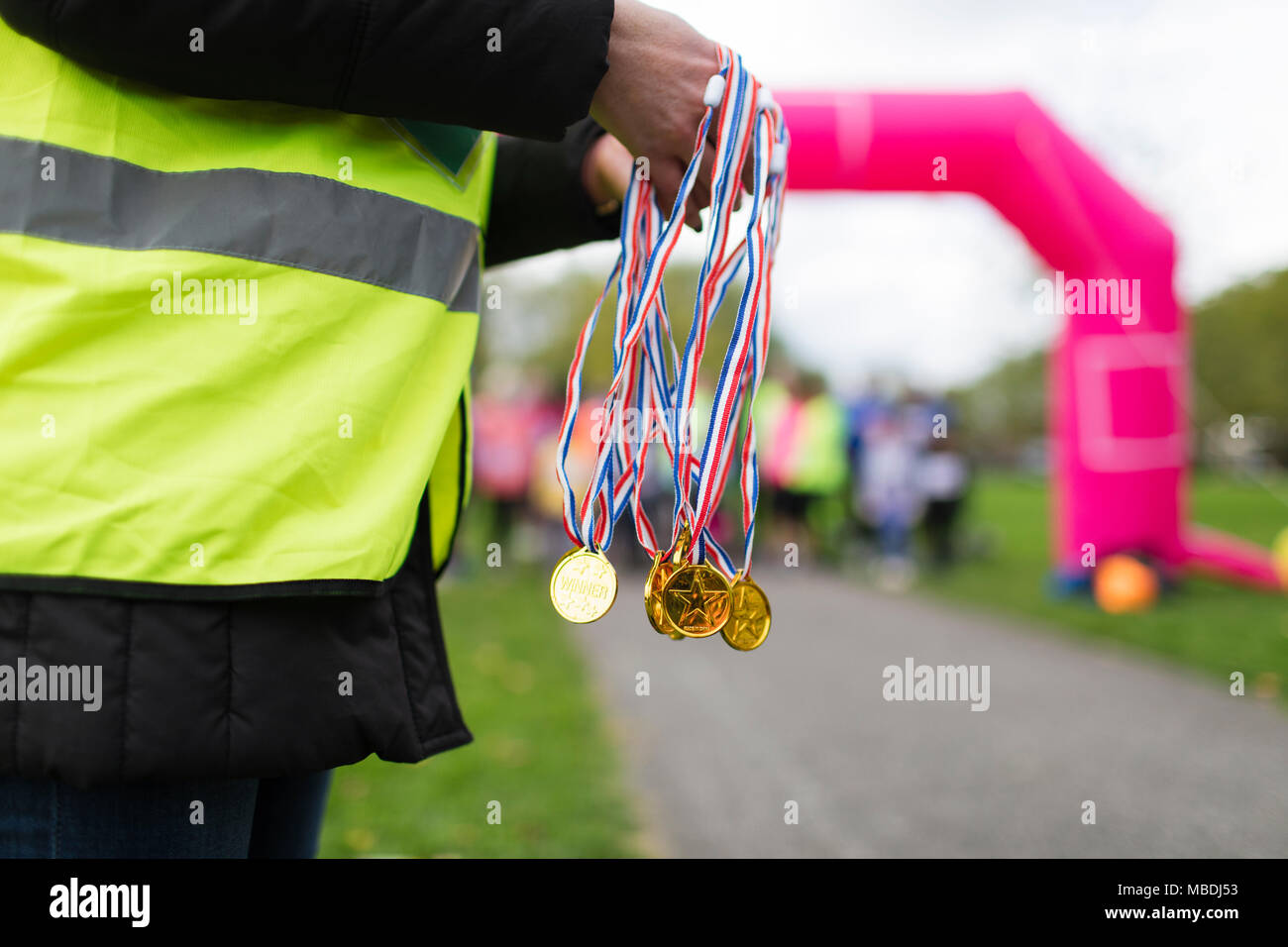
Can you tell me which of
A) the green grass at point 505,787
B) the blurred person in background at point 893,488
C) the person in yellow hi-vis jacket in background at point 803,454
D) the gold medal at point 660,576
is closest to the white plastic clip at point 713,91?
the gold medal at point 660,576

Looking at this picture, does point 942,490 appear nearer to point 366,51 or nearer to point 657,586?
point 657,586

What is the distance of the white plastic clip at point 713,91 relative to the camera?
1.04 m

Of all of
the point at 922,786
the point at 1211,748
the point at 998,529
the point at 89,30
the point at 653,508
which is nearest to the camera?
the point at 89,30

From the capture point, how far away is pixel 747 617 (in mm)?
1185

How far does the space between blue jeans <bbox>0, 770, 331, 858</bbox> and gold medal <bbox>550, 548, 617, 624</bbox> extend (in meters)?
0.37

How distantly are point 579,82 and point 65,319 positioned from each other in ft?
1.62

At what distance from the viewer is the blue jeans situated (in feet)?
2.97

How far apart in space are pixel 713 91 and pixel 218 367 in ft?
1.82

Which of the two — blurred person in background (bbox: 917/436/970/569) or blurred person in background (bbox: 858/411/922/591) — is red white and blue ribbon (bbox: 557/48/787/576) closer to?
blurred person in background (bbox: 858/411/922/591)

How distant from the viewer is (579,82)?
938 millimetres

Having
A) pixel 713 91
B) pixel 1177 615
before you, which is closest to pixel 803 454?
pixel 1177 615

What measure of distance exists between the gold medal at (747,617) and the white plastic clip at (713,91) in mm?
516
